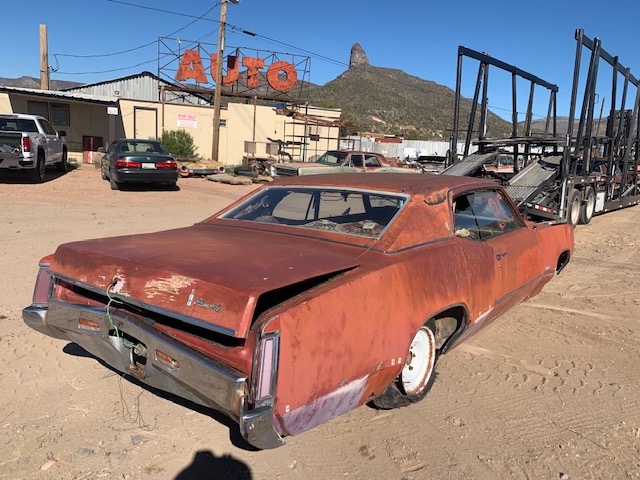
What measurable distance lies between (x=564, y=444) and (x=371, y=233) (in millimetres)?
1645

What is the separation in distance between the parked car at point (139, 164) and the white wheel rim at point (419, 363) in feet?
38.5

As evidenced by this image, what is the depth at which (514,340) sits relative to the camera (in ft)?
14.1

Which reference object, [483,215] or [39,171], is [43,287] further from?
[39,171]

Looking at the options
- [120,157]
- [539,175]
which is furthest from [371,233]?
[120,157]

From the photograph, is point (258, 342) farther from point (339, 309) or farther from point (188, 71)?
point (188, 71)

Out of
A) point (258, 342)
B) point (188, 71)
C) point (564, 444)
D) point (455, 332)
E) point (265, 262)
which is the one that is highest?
point (188, 71)

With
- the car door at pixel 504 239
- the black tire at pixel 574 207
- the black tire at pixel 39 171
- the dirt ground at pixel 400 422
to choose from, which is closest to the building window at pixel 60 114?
the black tire at pixel 39 171

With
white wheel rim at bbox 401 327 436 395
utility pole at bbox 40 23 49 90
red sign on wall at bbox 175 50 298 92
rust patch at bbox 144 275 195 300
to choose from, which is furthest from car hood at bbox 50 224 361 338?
red sign on wall at bbox 175 50 298 92

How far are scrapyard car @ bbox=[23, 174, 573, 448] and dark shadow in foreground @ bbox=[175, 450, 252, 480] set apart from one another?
1.35 feet

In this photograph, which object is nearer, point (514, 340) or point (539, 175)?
point (514, 340)

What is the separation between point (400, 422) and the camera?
3010 millimetres

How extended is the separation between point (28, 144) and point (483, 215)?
1260 centimetres

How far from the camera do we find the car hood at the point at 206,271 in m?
2.21

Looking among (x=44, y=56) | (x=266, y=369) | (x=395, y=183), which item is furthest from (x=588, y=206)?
(x=44, y=56)
